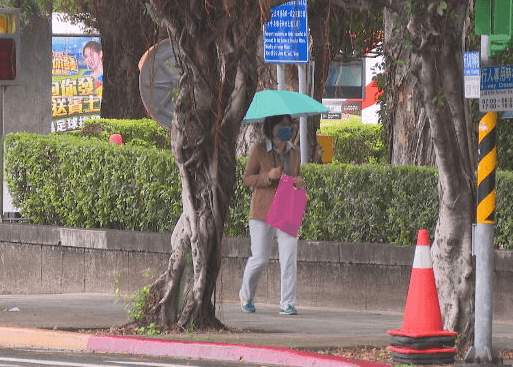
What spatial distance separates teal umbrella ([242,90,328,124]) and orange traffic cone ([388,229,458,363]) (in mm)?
4314

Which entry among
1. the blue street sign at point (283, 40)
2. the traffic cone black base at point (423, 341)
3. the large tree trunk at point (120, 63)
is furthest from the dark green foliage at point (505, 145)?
the large tree trunk at point (120, 63)

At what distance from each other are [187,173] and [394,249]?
345 cm

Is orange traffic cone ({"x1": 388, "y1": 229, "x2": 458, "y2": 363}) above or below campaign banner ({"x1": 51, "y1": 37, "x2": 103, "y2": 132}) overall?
below

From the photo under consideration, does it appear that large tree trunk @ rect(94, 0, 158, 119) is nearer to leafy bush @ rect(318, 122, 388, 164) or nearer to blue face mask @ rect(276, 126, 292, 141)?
leafy bush @ rect(318, 122, 388, 164)

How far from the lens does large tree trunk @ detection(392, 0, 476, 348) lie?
36.7 feet

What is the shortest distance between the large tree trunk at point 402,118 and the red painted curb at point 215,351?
6.67m

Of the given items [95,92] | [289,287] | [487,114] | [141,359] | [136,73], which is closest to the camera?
[487,114]

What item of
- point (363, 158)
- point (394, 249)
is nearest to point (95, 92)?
point (363, 158)

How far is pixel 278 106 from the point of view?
51.1 ft

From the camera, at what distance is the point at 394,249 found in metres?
15.7

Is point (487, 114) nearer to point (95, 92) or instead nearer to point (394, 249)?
point (394, 249)

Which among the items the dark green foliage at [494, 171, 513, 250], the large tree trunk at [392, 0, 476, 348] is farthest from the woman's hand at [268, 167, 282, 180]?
the large tree trunk at [392, 0, 476, 348]

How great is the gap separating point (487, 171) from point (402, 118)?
8603 mm

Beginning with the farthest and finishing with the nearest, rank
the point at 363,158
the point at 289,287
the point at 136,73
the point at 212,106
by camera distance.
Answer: the point at 363,158 → the point at 136,73 → the point at 289,287 → the point at 212,106
